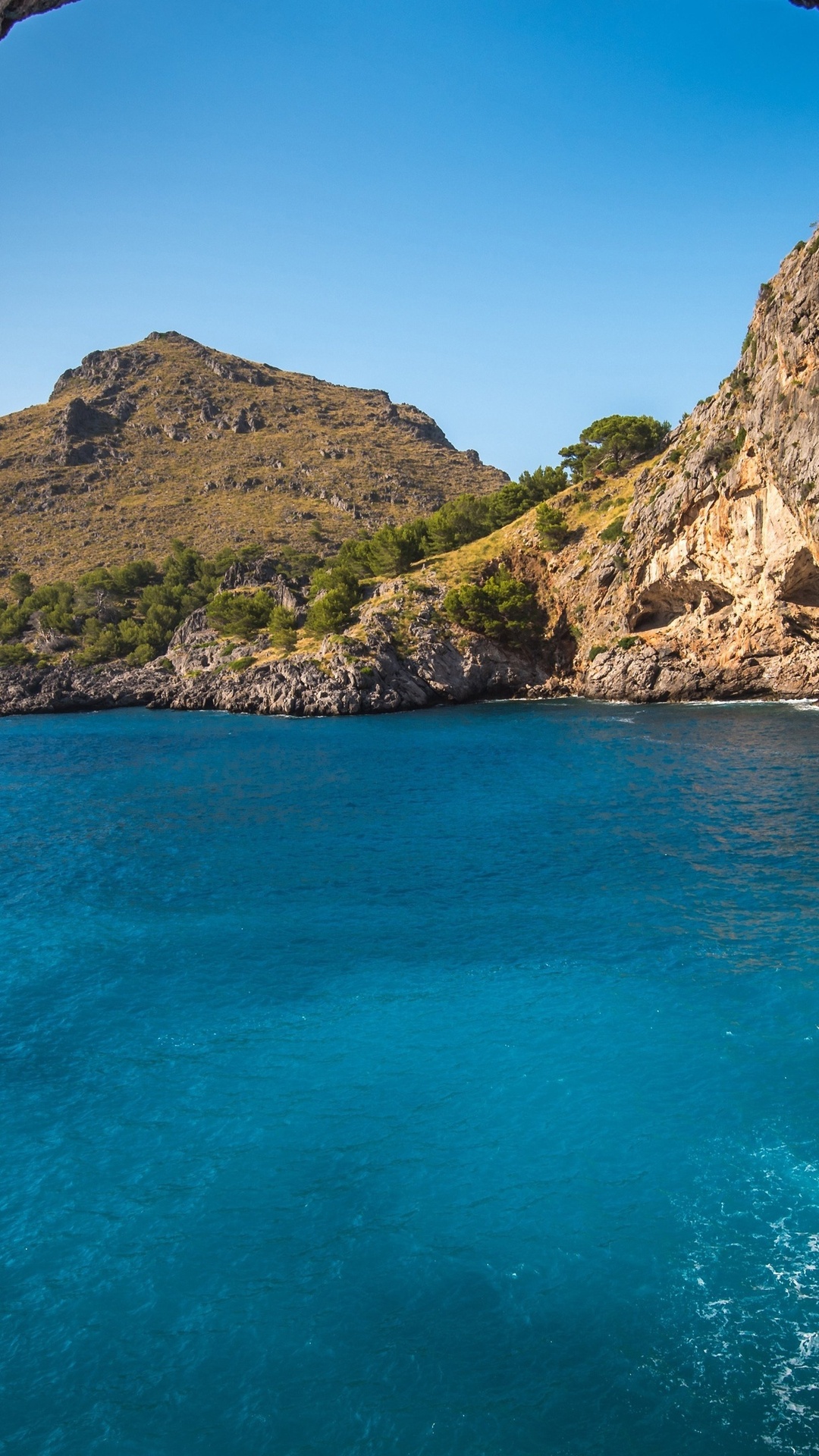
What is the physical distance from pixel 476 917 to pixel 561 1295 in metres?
14.7

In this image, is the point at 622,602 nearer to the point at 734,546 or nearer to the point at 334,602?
the point at 734,546

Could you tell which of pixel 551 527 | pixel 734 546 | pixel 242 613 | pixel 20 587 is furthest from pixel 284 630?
pixel 20 587

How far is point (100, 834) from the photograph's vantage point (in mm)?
40781

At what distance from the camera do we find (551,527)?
9119cm

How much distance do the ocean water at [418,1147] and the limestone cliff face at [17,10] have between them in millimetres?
17916

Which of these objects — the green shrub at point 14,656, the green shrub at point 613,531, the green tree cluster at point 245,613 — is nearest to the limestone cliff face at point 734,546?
the green shrub at point 613,531

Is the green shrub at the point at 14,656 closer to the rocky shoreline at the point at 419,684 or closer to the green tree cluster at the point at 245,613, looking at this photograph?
the rocky shoreline at the point at 419,684

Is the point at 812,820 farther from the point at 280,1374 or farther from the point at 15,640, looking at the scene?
the point at 15,640

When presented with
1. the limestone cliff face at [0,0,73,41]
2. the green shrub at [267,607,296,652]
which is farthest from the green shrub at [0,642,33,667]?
the limestone cliff face at [0,0,73,41]

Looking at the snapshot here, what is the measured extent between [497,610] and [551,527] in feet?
40.9

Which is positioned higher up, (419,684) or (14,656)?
(14,656)

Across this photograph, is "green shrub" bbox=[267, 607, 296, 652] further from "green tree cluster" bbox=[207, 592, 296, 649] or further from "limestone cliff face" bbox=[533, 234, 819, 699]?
"limestone cliff face" bbox=[533, 234, 819, 699]

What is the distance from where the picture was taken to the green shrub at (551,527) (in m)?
91.2

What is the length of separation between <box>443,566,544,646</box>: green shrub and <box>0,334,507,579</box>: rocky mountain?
62219mm
